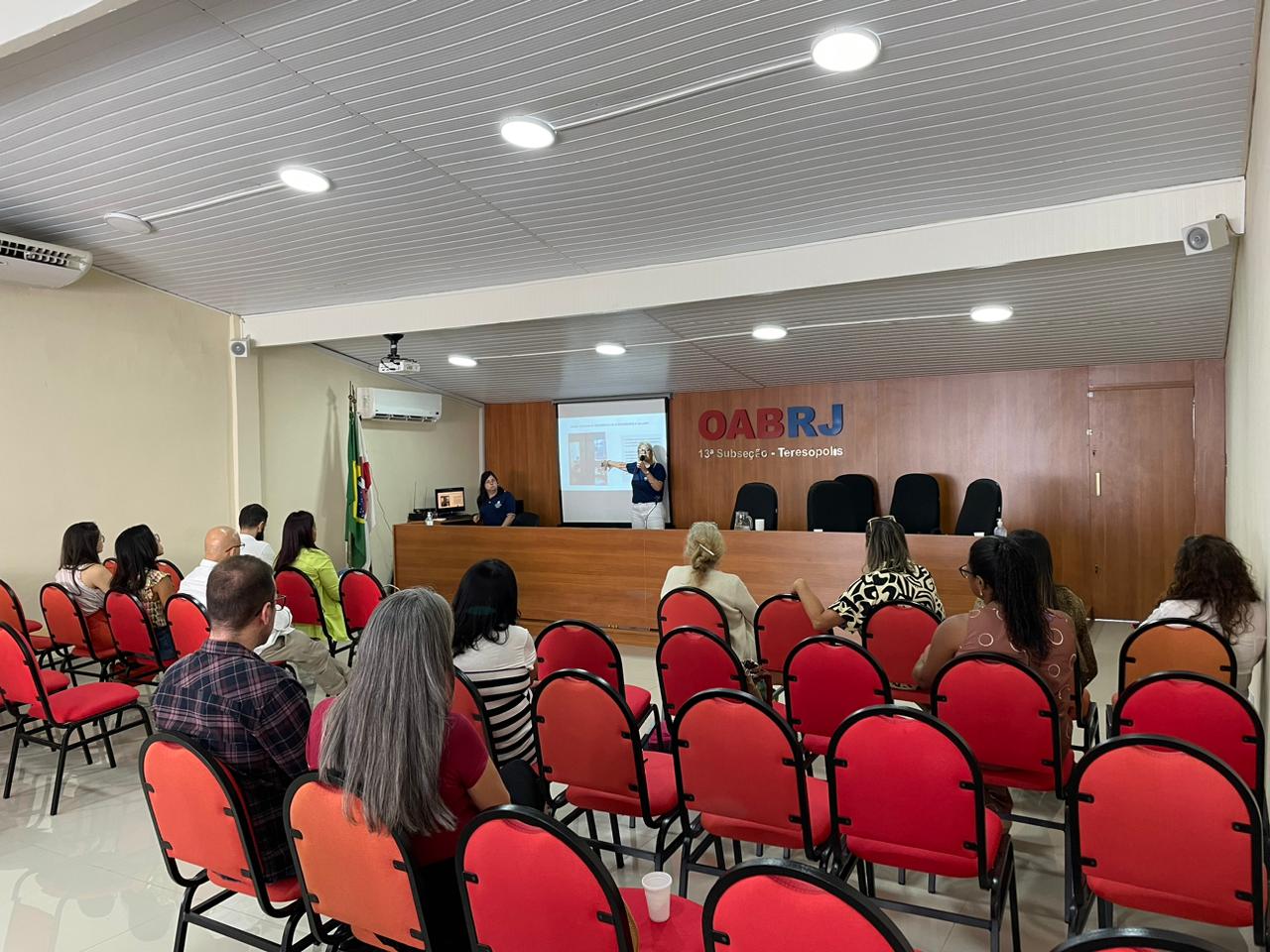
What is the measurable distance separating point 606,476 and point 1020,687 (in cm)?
738

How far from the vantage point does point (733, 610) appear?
164 inches

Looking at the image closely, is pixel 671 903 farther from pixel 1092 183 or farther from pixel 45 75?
pixel 45 75

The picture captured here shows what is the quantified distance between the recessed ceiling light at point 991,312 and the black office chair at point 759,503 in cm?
289

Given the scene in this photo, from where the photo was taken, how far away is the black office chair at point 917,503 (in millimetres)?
7586

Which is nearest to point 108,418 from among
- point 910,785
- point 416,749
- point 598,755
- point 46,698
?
point 46,698

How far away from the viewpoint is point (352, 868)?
184 cm

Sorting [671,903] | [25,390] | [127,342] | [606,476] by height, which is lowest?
[671,903]

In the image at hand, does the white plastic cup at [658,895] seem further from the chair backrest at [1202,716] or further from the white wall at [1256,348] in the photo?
the white wall at [1256,348]

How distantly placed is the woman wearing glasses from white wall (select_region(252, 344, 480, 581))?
18.3ft

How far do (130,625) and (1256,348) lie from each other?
584 cm

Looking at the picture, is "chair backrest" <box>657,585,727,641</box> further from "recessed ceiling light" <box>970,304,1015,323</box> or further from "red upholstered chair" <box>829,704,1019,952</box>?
"recessed ceiling light" <box>970,304,1015,323</box>

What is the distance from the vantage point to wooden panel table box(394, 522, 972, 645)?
6.36 m

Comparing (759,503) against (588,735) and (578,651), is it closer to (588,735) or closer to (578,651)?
(578,651)

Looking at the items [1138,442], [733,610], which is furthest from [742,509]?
[733,610]
